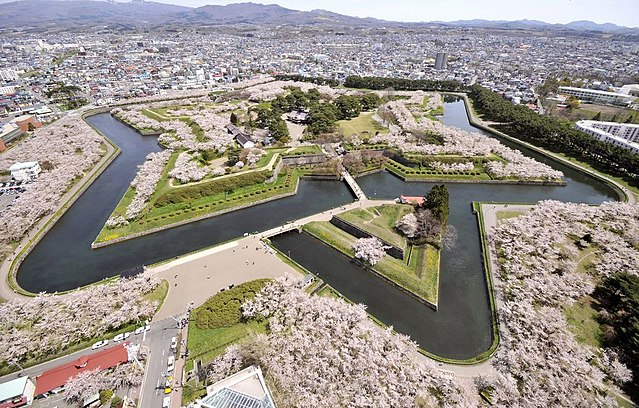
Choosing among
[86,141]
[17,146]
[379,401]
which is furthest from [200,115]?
[379,401]

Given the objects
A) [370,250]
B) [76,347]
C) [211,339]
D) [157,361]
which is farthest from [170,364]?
[370,250]

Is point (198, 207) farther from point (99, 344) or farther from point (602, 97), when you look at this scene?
point (602, 97)

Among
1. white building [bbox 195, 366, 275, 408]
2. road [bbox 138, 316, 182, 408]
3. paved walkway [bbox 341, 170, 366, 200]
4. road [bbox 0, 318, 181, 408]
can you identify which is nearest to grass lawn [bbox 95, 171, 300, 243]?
paved walkway [bbox 341, 170, 366, 200]

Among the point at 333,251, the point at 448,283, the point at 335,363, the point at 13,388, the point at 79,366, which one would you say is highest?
the point at 335,363

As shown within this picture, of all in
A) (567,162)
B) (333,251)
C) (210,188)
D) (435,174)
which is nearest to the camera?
(333,251)

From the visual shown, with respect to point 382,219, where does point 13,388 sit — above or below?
below

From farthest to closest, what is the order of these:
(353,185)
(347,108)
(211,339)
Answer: (347,108) < (353,185) < (211,339)

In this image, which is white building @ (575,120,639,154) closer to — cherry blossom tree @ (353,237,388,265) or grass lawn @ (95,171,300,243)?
cherry blossom tree @ (353,237,388,265)

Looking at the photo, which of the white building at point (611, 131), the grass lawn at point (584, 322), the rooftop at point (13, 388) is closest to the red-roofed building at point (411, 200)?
the grass lawn at point (584, 322)
